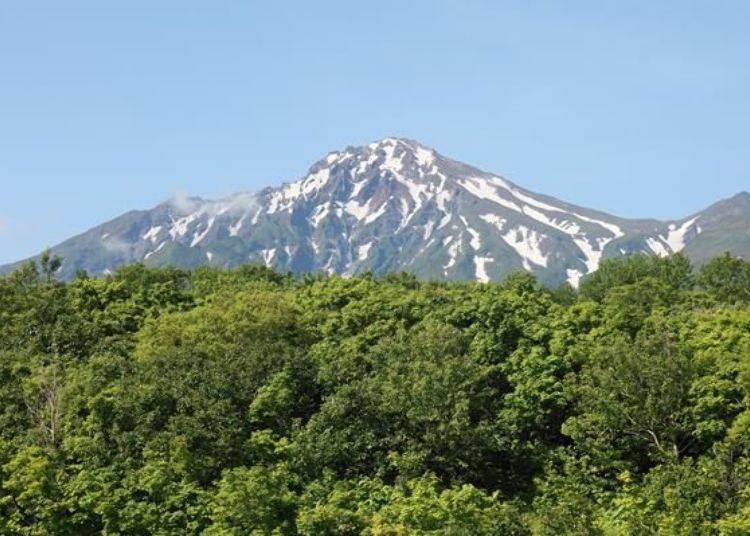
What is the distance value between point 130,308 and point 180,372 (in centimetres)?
2073

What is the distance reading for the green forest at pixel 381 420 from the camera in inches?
1408

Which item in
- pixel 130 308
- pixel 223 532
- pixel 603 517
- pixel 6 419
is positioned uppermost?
pixel 130 308

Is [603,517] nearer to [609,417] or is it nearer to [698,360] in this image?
[609,417]

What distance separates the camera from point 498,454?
4634 centimetres

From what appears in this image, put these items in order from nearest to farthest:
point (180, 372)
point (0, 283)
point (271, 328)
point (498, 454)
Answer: point (498, 454) < point (180, 372) < point (271, 328) < point (0, 283)

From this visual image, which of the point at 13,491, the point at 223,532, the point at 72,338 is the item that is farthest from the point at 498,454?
the point at 72,338

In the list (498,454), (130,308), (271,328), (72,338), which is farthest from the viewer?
(130,308)

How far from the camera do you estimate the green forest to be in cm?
3576

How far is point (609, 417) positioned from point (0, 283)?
5039cm

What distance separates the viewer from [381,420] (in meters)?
45.2

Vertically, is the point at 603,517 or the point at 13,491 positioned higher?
the point at 13,491

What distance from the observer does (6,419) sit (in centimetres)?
4734

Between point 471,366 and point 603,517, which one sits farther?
point 471,366

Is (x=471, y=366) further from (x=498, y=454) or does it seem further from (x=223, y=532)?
(x=223, y=532)
